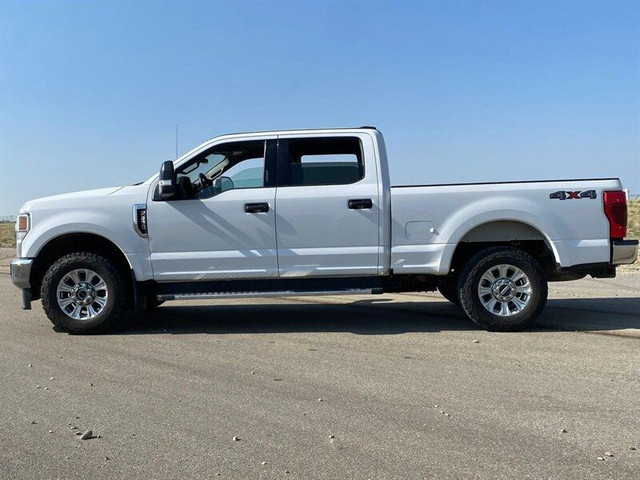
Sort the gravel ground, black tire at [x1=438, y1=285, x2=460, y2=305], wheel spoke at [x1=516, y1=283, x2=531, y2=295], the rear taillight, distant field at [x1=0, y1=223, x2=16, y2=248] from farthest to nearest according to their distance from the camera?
distant field at [x1=0, y1=223, x2=16, y2=248] → black tire at [x1=438, y1=285, x2=460, y2=305] → wheel spoke at [x1=516, y1=283, x2=531, y2=295] → the rear taillight → the gravel ground

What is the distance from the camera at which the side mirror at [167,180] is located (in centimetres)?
665

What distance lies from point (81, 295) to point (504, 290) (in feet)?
16.1

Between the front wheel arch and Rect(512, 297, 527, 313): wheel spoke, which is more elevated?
the front wheel arch

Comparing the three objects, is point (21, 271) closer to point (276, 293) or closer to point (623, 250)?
point (276, 293)

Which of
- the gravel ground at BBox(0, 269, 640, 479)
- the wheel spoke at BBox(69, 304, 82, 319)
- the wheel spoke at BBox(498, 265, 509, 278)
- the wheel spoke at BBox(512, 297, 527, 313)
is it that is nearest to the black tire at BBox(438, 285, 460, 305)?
the gravel ground at BBox(0, 269, 640, 479)

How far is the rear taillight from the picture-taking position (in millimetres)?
6578

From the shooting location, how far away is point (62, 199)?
689 cm

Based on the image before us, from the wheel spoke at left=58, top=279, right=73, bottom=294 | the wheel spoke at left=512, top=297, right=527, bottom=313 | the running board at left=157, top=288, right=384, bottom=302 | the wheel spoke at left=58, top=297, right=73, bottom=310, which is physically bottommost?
the wheel spoke at left=512, top=297, right=527, bottom=313

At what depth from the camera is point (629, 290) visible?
10156 mm

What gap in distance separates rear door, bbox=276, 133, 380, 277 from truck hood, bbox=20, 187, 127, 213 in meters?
2.11

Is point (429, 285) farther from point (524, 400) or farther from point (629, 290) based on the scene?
point (629, 290)

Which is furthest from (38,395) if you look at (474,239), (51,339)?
(474,239)

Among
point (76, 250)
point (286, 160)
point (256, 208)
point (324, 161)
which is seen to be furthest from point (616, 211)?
point (76, 250)

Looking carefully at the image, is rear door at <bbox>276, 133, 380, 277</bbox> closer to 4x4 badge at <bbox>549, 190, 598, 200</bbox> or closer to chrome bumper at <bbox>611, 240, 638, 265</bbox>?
4x4 badge at <bbox>549, 190, 598, 200</bbox>
